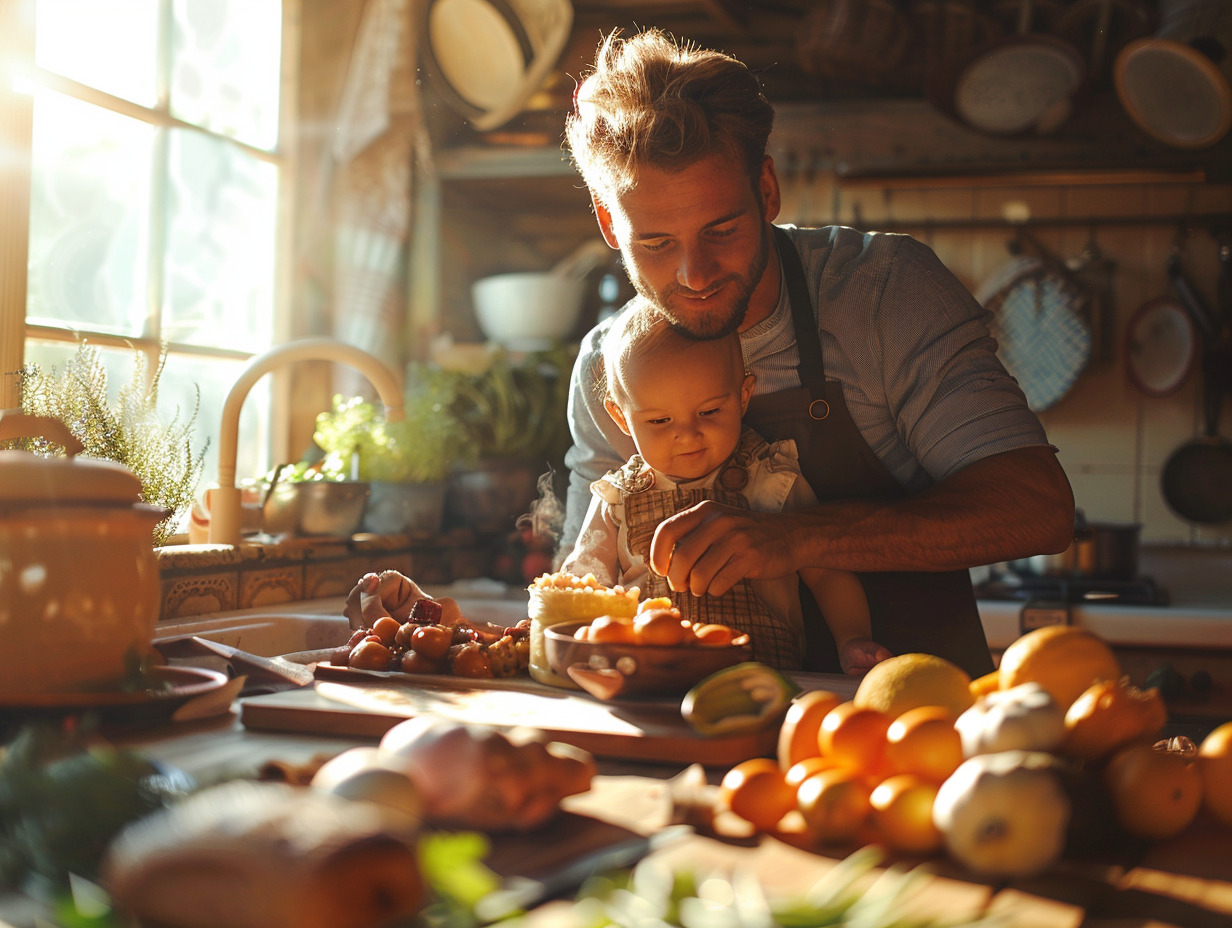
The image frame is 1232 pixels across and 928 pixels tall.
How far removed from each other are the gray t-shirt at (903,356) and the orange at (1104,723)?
2.59ft

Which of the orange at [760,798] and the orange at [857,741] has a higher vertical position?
the orange at [857,741]

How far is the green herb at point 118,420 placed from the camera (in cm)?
191

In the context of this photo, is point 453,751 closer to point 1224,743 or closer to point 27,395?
point 1224,743

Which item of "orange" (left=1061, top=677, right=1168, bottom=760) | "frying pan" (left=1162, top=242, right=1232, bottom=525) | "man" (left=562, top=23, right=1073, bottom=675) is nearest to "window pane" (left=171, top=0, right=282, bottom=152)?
"man" (left=562, top=23, right=1073, bottom=675)

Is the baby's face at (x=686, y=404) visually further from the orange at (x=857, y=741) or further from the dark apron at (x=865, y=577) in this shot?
the orange at (x=857, y=741)

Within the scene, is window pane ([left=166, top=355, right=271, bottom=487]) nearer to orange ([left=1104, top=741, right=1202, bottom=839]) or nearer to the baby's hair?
the baby's hair

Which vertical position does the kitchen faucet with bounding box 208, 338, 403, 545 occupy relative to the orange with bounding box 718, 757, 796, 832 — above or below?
above

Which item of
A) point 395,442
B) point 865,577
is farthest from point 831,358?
point 395,442

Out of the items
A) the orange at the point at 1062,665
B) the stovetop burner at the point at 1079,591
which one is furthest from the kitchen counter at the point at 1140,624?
the orange at the point at 1062,665

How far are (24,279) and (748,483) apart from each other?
150cm

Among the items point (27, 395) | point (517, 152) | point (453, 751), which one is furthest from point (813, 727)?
point (517, 152)

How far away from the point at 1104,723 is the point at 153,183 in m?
2.52

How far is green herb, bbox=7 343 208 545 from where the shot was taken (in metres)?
1.91

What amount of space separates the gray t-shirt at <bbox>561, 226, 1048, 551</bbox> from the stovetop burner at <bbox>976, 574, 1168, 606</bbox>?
1311 millimetres
